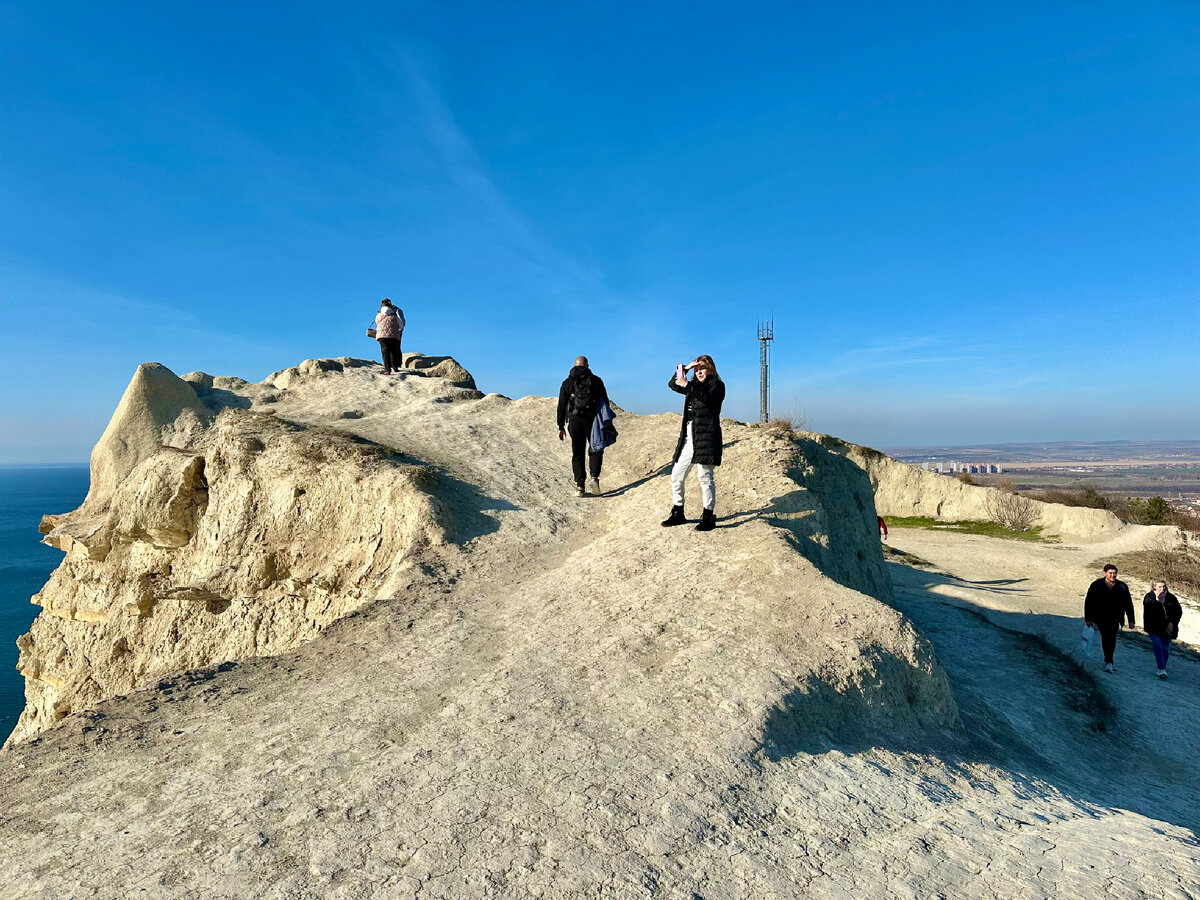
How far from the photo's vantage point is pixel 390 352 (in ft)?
64.3

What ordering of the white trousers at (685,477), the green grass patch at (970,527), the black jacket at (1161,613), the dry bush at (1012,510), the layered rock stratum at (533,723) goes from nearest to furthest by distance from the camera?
the layered rock stratum at (533,723) < the white trousers at (685,477) < the black jacket at (1161,613) < the green grass patch at (970,527) < the dry bush at (1012,510)

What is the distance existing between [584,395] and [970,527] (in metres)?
31.5

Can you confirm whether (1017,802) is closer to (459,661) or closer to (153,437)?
(459,661)

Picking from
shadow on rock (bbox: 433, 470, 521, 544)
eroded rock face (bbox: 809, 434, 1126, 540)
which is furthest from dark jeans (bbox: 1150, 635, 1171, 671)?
eroded rock face (bbox: 809, 434, 1126, 540)

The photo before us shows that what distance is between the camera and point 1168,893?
377 centimetres

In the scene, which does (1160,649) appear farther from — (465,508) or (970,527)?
(970,527)

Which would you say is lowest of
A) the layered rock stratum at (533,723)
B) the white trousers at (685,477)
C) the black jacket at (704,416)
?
the layered rock stratum at (533,723)

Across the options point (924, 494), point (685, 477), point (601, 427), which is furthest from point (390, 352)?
point (924, 494)

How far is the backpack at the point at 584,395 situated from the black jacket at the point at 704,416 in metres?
2.34

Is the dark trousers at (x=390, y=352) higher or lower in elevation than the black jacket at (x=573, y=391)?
higher

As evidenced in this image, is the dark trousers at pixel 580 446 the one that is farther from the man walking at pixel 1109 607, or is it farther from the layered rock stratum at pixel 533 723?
the man walking at pixel 1109 607

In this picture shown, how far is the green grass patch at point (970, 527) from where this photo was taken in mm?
30981

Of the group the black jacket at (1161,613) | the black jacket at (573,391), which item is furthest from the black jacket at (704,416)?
the black jacket at (1161,613)

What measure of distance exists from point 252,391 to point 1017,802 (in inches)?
773
